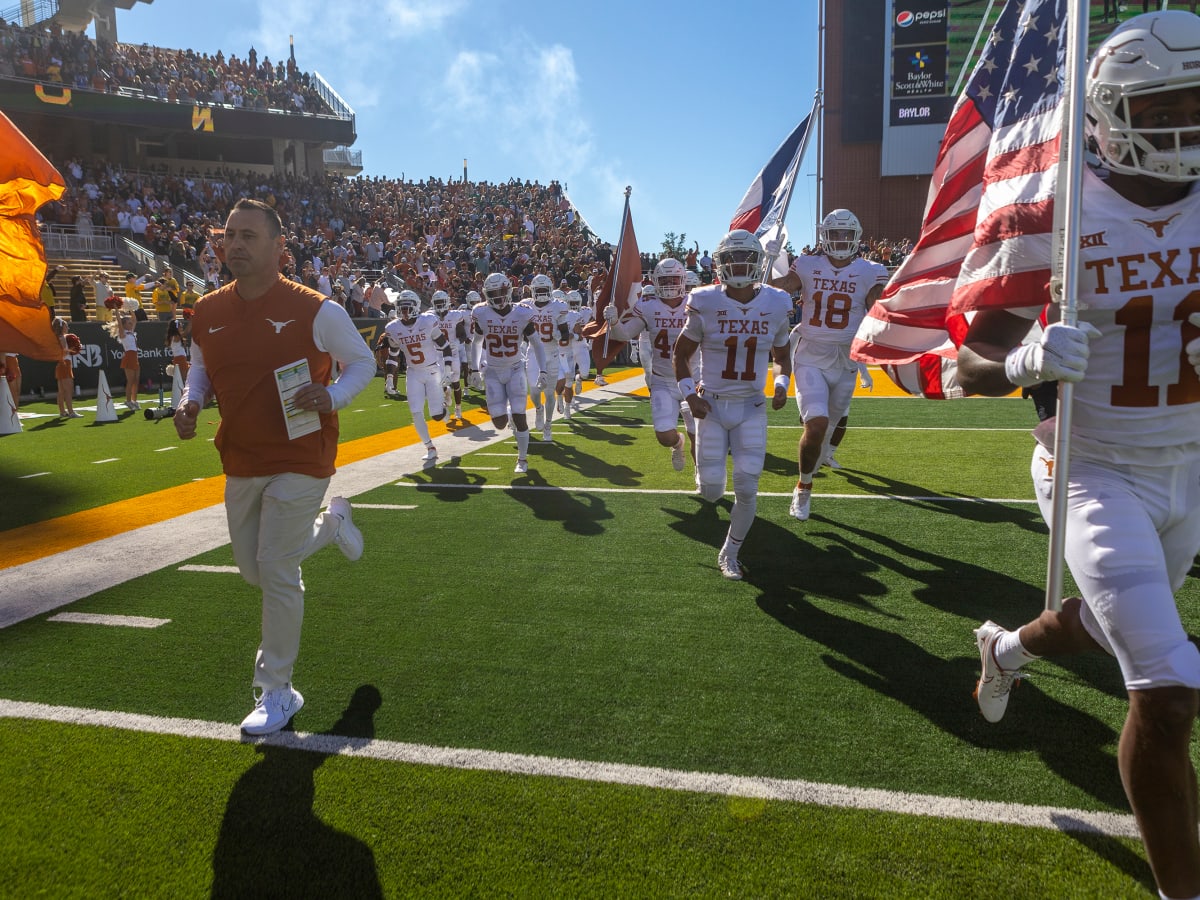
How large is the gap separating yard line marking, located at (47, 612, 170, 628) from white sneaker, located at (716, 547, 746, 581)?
3.54 meters

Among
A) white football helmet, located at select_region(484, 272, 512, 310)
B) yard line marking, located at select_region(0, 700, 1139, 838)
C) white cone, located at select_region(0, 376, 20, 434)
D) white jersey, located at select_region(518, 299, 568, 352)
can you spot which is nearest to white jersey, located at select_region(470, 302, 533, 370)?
white football helmet, located at select_region(484, 272, 512, 310)

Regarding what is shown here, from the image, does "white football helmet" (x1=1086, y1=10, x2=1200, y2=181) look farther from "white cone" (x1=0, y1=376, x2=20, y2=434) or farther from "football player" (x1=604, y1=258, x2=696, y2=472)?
"white cone" (x1=0, y1=376, x2=20, y2=434)

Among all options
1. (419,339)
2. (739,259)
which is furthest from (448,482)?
(739,259)

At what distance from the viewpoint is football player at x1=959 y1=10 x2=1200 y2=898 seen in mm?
2301

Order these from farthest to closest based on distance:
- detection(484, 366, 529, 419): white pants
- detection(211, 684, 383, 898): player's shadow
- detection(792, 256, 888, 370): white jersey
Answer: detection(484, 366, 529, 419): white pants < detection(792, 256, 888, 370): white jersey < detection(211, 684, 383, 898): player's shadow

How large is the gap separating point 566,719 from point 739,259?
3517mm

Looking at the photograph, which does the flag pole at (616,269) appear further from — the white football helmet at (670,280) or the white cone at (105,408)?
the white cone at (105,408)

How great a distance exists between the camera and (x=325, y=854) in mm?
2975

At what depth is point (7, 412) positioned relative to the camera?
1341cm

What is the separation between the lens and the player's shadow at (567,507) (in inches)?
291

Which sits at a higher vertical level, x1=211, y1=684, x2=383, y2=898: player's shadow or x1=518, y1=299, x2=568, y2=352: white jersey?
x1=518, y1=299, x2=568, y2=352: white jersey

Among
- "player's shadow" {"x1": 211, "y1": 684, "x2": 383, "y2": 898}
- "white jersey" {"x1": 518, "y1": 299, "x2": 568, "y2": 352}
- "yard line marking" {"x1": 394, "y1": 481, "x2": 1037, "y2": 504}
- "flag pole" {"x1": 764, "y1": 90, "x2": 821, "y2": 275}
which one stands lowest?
"player's shadow" {"x1": 211, "y1": 684, "x2": 383, "y2": 898}

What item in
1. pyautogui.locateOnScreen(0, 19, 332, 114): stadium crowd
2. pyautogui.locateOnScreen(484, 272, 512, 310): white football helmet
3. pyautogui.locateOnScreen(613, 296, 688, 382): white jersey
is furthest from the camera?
pyautogui.locateOnScreen(0, 19, 332, 114): stadium crowd

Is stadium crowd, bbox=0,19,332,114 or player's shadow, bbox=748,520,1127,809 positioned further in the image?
stadium crowd, bbox=0,19,332,114
